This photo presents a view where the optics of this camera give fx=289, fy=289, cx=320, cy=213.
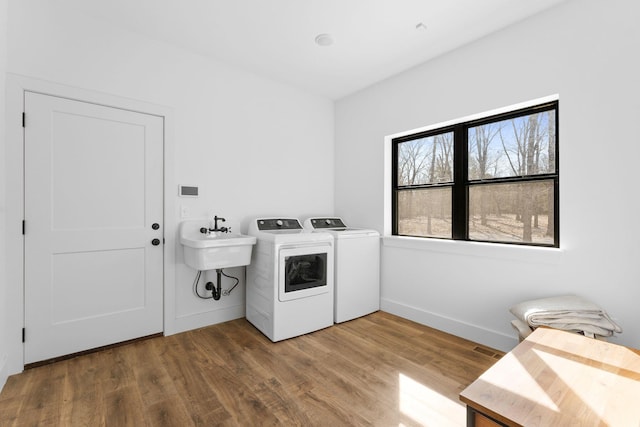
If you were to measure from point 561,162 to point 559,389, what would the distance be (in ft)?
5.67

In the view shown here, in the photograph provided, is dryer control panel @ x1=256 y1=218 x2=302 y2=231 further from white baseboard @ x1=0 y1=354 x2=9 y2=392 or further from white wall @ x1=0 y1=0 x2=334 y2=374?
white baseboard @ x1=0 y1=354 x2=9 y2=392

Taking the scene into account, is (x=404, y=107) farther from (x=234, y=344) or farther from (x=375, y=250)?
(x=234, y=344)

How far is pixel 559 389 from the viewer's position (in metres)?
1.09

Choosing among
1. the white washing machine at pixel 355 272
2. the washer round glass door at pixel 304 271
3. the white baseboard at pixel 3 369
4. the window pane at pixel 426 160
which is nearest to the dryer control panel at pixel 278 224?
the white washing machine at pixel 355 272

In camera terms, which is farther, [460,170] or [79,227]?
[460,170]

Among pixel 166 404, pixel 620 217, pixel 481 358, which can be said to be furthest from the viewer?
pixel 481 358

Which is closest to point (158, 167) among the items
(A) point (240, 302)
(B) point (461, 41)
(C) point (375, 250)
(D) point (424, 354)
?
(A) point (240, 302)

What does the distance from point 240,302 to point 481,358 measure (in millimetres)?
2307

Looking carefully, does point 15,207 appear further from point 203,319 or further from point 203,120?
point 203,319

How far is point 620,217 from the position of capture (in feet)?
6.23

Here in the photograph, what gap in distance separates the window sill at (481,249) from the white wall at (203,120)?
1.22 m

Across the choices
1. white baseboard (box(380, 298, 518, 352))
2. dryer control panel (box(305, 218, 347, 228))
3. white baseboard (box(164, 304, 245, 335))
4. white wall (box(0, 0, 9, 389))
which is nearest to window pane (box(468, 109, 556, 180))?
white baseboard (box(380, 298, 518, 352))

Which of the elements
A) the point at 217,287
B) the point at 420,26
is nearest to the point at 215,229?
the point at 217,287

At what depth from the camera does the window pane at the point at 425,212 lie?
9.86 ft
